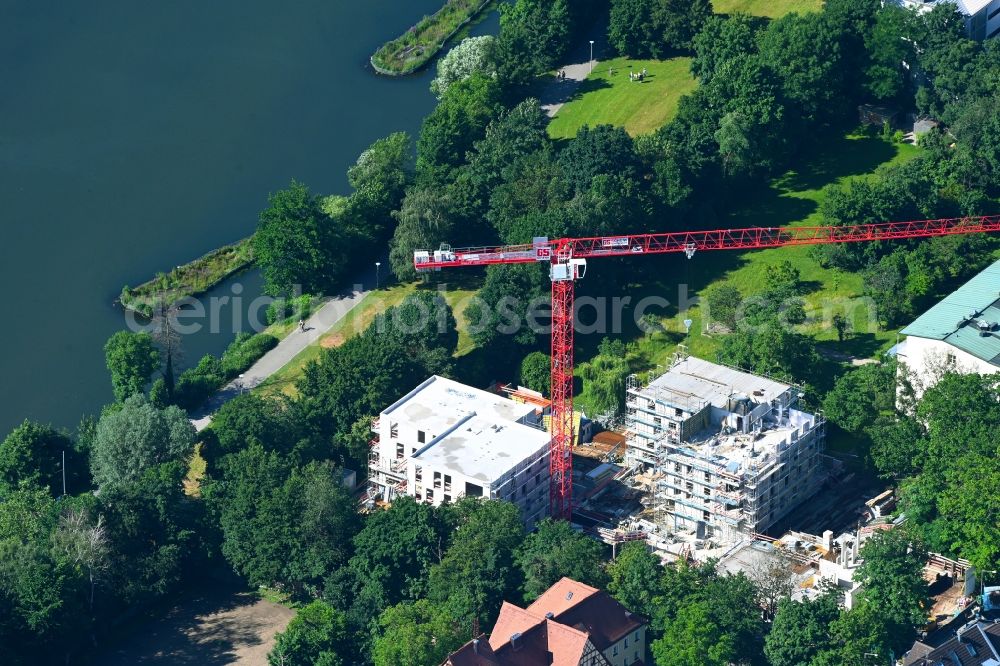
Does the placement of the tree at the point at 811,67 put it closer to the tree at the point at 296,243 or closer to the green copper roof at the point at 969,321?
the green copper roof at the point at 969,321

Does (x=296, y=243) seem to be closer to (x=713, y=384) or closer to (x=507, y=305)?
(x=507, y=305)

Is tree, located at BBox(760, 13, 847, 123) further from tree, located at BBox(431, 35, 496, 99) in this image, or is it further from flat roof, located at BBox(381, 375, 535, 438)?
flat roof, located at BBox(381, 375, 535, 438)

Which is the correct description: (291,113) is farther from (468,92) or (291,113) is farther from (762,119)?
(762,119)

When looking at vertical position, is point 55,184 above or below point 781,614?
above

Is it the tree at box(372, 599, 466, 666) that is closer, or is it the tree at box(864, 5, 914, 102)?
the tree at box(372, 599, 466, 666)

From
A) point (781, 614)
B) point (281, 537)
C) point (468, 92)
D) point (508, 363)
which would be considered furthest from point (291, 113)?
point (781, 614)

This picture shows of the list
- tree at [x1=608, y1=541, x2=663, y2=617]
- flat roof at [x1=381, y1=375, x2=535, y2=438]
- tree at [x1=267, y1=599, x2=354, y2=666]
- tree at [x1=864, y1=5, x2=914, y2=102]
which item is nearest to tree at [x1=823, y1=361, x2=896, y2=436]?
tree at [x1=608, y1=541, x2=663, y2=617]

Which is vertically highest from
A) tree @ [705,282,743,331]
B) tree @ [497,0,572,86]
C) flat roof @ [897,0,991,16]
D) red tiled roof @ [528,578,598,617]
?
flat roof @ [897,0,991,16]
